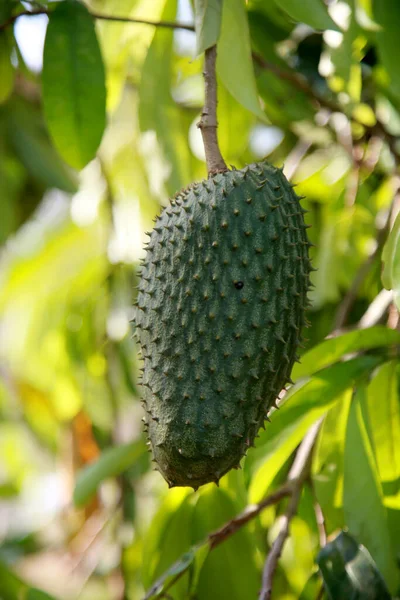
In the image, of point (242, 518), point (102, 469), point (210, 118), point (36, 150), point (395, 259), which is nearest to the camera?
point (395, 259)

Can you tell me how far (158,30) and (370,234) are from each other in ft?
3.52

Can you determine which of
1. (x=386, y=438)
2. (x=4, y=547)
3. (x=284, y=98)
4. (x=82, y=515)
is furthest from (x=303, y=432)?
(x=4, y=547)

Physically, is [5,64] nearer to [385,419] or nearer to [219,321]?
[219,321]

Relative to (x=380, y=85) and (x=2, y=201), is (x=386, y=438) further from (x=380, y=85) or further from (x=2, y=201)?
(x=2, y=201)

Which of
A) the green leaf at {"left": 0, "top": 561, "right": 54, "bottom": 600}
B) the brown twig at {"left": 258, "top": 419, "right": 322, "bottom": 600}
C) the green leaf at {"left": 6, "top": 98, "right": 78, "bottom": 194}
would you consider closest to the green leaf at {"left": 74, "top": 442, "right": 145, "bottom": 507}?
the green leaf at {"left": 0, "top": 561, "right": 54, "bottom": 600}

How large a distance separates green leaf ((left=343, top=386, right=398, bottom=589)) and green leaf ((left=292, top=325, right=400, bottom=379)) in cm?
25

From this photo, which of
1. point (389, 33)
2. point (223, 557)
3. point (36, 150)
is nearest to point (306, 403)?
point (223, 557)

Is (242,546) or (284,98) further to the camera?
(284,98)

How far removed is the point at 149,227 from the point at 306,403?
1496mm

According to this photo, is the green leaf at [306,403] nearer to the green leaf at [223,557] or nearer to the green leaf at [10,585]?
the green leaf at [223,557]

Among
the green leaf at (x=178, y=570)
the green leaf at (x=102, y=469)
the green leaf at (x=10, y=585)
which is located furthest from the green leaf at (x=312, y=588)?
the green leaf at (x=102, y=469)

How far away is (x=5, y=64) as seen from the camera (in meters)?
2.28

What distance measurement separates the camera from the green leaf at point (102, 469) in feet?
8.84

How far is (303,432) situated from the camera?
1872mm
